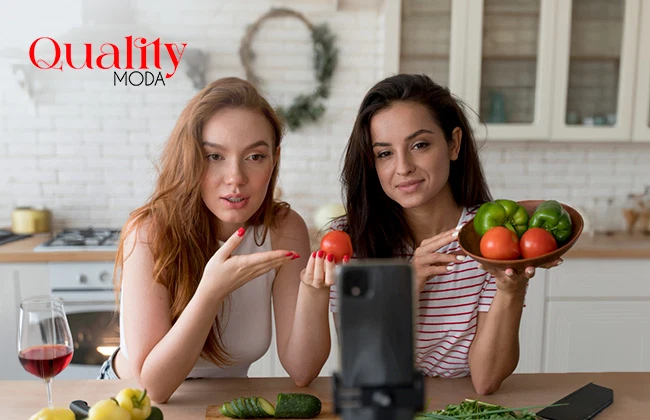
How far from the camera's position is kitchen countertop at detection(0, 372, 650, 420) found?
1214 millimetres

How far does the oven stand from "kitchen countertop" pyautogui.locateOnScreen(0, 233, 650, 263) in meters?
0.04

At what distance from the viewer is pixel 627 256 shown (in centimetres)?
279

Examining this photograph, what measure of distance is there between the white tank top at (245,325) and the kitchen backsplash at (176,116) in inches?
69.6

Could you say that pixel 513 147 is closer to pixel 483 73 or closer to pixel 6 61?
pixel 483 73

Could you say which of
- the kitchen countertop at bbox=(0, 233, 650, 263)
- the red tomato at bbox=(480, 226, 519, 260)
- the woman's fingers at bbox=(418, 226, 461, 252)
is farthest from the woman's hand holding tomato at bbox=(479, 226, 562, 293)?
the kitchen countertop at bbox=(0, 233, 650, 263)

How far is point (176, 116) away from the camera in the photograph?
328cm

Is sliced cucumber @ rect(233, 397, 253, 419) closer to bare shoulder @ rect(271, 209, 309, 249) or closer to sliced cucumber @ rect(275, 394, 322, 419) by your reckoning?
sliced cucumber @ rect(275, 394, 322, 419)

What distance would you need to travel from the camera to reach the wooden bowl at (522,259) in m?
1.19

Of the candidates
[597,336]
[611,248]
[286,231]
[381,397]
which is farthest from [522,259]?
[597,336]

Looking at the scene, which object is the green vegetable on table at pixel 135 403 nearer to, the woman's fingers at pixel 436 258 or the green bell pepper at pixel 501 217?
the woman's fingers at pixel 436 258

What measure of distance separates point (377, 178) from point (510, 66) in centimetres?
172

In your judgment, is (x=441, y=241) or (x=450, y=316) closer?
(x=441, y=241)

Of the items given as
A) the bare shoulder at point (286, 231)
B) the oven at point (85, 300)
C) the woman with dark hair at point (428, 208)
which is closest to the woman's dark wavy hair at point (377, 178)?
the woman with dark hair at point (428, 208)

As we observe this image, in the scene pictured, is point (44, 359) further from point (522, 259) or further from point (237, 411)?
point (522, 259)
